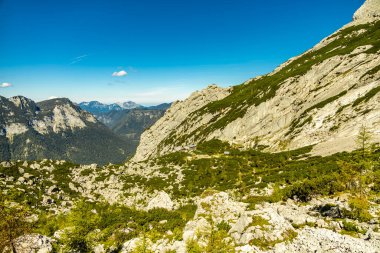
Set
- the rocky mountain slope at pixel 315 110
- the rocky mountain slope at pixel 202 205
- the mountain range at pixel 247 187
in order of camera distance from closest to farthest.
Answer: the rocky mountain slope at pixel 202 205, the mountain range at pixel 247 187, the rocky mountain slope at pixel 315 110

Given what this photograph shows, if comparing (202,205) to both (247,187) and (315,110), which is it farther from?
(315,110)

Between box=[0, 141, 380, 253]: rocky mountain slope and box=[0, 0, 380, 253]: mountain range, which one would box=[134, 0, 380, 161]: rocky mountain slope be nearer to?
box=[0, 0, 380, 253]: mountain range

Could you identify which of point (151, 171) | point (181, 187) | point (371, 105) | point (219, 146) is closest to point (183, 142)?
point (219, 146)

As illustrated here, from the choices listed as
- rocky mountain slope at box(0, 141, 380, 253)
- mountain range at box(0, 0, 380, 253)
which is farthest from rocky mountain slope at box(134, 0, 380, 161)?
rocky mountain slope at box(0, 141, 380, 253)

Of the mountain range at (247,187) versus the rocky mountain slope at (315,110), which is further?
the rocky mountain slope at (315,110)

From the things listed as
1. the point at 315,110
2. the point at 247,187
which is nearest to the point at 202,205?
the point at 247,187

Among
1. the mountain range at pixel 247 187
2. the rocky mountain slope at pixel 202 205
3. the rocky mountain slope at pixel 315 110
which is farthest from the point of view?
the rocky mountain slope at pixel 315 110

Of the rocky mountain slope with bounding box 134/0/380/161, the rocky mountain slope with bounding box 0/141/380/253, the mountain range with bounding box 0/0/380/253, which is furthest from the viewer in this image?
the rocky mountain slope with bounding box 134/0/380/161

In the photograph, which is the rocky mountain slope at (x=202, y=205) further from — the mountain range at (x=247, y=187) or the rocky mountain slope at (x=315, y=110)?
the rocky mountain slope at (x=315, y=110)

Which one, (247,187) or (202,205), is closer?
(202,205)

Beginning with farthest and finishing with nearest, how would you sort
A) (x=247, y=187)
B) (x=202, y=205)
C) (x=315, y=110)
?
1. (x=315, y=110)
2. (x=247, y=187)
3. (x=202, y=205)

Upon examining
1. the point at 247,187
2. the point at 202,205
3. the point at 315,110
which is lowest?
the point at 247,187

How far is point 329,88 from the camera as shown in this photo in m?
105

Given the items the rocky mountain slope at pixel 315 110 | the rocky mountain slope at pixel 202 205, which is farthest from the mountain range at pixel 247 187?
the rocky mountain slope at pixel 315 110
